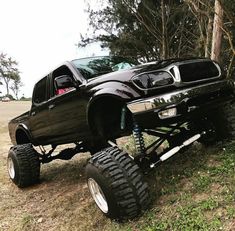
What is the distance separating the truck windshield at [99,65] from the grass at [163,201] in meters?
1.64

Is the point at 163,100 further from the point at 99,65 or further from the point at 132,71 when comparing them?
the point at 99,65

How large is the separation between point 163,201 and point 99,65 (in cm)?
229

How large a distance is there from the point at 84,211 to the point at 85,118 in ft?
4.12

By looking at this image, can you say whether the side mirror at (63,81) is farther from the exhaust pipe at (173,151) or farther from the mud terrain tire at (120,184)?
the exhaust pipe at (173,151)

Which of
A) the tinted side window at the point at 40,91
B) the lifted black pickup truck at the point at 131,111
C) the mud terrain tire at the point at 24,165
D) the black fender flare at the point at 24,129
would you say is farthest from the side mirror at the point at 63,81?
the black fender flare at the point at 24,129

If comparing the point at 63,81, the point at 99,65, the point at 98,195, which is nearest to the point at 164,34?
the point at 99,65

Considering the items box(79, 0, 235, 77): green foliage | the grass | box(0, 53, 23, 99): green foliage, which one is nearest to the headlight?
the grass

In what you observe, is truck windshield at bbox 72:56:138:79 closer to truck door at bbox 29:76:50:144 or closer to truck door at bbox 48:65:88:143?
truck door at bbox 48:65:88:143

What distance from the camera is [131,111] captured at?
445 centimetres

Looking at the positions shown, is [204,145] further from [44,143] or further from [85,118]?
[44,143]

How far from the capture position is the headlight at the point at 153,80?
4.51 m

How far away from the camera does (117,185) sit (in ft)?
14.0

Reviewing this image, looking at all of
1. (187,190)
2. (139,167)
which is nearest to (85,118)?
(139,167)

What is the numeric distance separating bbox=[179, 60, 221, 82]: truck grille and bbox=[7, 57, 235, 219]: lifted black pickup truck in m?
0.01
